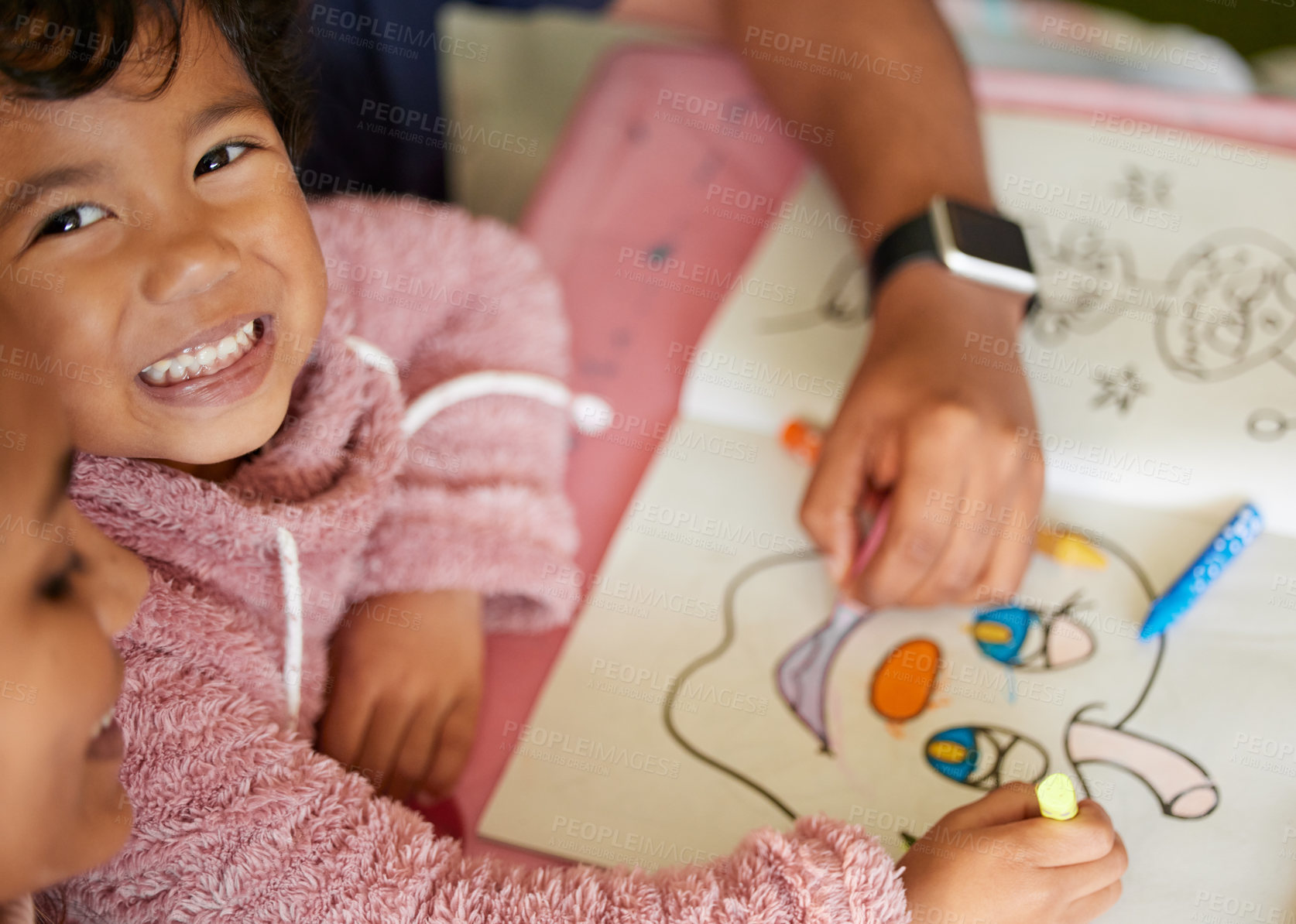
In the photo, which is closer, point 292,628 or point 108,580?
point 108,580

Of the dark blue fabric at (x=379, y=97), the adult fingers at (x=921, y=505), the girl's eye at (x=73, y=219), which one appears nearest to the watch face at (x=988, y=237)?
the adult fingers at (x=921, y=505)

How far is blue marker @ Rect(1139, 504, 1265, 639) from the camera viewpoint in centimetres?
55

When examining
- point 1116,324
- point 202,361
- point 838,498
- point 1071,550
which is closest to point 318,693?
point 202,361

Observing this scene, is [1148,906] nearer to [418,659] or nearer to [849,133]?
[418,659]

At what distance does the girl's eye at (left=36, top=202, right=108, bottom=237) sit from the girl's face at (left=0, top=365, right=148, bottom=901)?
0.09 metres

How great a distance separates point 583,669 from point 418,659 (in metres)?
0.10

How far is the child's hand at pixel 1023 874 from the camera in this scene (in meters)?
0.45

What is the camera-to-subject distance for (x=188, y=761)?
458 millimetres

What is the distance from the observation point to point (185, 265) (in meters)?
0.43

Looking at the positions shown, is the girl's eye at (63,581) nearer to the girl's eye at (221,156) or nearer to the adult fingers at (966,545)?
the girl's eye at (221,156)

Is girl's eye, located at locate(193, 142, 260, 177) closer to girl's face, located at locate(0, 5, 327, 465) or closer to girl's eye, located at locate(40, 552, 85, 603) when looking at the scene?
girl's face, located at locate(0, 5, 327, 465)

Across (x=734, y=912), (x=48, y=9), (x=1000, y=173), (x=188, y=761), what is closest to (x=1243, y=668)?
(x=734, y=912)

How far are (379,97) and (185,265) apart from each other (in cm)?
53

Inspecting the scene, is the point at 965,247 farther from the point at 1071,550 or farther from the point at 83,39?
the point at 83,39
